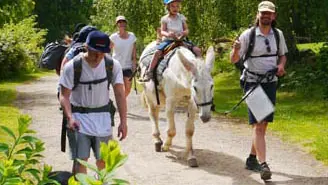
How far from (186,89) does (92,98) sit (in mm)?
3062

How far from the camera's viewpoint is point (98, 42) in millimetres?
5414

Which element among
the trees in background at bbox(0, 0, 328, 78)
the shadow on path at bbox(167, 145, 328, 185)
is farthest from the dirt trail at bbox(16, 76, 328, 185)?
the trees in background at bbox(0, 0, 328, 78)

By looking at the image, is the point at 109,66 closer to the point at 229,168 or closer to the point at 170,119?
the point at 229,168

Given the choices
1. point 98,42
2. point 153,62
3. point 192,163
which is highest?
point 98,42

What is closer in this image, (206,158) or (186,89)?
(186,89)

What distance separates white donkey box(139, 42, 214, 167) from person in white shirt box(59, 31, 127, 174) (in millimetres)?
2159

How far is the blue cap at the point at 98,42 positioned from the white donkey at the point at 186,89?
269 centimetres

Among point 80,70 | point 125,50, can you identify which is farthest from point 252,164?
point 125,50

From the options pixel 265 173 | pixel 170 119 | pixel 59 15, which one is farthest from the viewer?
pixel 59 15

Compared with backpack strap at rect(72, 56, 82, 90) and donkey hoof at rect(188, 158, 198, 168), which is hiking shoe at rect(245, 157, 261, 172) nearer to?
donkey hoof at rect(188, 158, 198, 168)

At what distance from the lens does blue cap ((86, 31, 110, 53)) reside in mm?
5395

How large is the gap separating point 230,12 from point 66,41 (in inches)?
392

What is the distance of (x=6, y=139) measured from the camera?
10.6 meters

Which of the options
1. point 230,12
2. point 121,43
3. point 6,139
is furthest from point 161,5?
point 6,139
